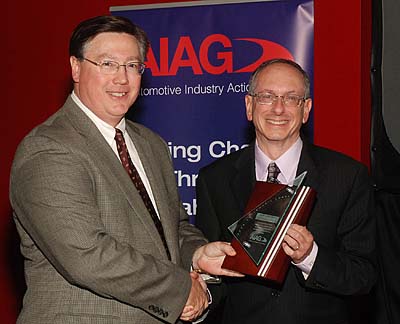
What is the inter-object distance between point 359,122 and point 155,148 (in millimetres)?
1810

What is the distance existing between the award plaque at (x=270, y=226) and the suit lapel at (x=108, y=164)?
1.06 feet

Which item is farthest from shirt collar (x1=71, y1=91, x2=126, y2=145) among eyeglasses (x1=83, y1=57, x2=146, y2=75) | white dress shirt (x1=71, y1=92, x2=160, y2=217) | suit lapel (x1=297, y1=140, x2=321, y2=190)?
suit lapel (x1=297, y1=140, x2=321, y2=190)

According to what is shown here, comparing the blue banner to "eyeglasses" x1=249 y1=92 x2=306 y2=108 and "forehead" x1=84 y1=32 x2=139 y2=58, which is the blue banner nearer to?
"eyeglasses" x1=249 y1=92 x2=306 y2=108

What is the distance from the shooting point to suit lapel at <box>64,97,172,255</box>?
107 inches

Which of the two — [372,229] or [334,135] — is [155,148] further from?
[334,135]

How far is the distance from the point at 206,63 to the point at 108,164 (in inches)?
87.3

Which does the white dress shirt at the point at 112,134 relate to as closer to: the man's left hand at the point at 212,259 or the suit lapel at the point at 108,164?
the suit lapel at the point at 108,164

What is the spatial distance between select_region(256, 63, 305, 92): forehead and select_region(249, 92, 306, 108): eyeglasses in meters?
0.03

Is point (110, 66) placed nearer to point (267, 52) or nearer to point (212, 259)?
point (212, 259)

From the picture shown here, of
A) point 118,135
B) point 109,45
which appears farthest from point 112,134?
point 109,45

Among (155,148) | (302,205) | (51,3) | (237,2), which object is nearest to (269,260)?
(302,205)

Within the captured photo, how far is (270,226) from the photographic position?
2791 mm

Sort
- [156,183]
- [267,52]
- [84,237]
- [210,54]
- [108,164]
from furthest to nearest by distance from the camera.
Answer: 1. [210,54]
2. [267,52]
3. [156,183]
4. [108,164]
5. [84,237]

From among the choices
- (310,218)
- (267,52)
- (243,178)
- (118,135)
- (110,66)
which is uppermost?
(110,66)
